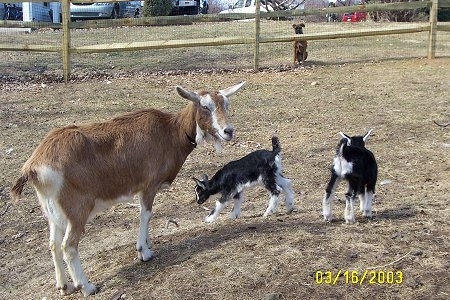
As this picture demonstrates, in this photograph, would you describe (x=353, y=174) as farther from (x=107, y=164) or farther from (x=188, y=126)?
(x=107, y=164)

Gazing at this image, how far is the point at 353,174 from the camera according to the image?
18.3ft

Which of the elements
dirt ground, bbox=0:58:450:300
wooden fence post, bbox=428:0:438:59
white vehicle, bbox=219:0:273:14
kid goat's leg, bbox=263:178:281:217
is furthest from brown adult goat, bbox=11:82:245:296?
white vehicle, bbox=219:0:273:14

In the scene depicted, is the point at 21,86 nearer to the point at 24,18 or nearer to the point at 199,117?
the point at 199,117

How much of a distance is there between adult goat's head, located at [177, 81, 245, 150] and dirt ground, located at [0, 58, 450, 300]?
3.01 ft

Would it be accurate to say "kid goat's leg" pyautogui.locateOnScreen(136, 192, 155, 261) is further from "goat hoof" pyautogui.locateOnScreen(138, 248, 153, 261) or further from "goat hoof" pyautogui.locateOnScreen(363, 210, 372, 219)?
"goat hoof" pyautogui.locateOnScreen(363, 210, 372, 219)

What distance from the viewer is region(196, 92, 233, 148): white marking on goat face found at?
5.44 meters

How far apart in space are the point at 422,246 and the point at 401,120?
17.8 feet

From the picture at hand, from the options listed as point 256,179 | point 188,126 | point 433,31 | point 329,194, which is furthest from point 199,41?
point 329,194

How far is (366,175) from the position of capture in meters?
5.65

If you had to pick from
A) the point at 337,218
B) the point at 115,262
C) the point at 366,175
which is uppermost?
the point at 366,175

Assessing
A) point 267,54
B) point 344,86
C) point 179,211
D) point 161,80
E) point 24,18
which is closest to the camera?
point 179,211

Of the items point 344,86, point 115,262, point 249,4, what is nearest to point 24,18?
point 249,4

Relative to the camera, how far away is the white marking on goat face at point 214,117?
17.8 feet

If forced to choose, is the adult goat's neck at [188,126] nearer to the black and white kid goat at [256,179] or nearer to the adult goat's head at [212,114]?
the adult goat's head at [212,114]
